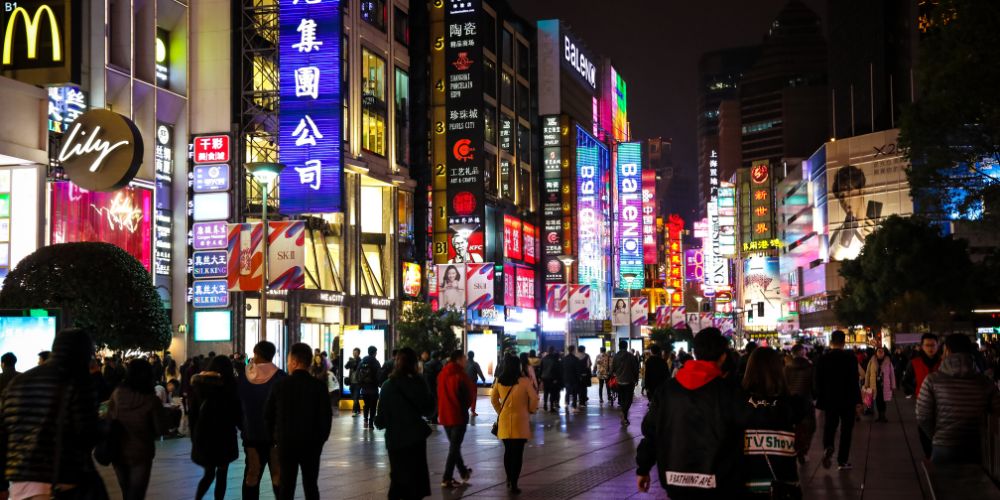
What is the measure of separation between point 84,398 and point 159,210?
36756 millimetres

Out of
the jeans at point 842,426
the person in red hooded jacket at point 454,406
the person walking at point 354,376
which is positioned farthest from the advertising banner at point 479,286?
the person in red hooded jacket at point 454,406

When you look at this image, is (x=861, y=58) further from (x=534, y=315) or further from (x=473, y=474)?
(x=473, y=474)

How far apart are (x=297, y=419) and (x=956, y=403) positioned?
5836 mm

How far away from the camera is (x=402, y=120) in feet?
192

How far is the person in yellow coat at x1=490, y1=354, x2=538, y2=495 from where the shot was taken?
1466cm

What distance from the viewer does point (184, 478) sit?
16500 mm

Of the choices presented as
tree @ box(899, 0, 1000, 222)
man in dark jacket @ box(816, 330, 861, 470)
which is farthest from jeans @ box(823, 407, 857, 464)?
tree @ box(899, 0, 1000, 222)

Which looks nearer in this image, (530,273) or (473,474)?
(473,474)

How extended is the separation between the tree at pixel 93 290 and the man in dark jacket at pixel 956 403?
2114 cm

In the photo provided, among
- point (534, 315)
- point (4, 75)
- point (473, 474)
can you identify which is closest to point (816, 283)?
point (534, 315)

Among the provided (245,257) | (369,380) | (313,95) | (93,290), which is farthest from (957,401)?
(313,95)

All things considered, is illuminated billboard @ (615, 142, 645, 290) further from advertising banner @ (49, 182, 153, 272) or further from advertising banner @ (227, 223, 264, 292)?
advertising banner @ (227, 223, 264, 292)

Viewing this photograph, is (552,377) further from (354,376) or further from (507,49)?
(507,49)

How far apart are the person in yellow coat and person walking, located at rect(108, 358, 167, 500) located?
15.5 feet
